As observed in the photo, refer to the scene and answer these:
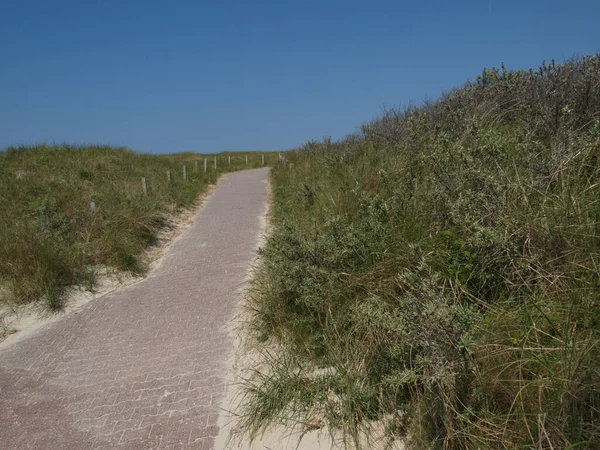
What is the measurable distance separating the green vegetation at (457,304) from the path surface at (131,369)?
24.3 inches

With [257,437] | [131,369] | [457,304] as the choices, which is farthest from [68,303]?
[457,304]

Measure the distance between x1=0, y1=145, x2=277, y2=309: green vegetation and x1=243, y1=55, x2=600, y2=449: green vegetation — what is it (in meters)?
3.44

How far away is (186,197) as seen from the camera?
13.5m

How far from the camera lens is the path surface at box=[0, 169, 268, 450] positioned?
3889 millimetres

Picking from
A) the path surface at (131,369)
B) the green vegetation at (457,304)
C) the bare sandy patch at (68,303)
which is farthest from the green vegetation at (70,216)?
the green vegetation at (457,304)

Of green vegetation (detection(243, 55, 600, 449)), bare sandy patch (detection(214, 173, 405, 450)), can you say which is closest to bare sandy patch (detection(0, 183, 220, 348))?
green vegetation (detection(243, 55, 600, 449))

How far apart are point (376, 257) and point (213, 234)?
6.13 meters

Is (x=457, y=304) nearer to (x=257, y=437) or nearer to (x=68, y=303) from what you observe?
(x=257, y=437)

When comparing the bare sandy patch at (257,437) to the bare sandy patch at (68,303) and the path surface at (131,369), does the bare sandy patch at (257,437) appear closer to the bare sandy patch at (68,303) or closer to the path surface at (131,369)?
the path surface at (131,369)

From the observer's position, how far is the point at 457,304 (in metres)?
3.44

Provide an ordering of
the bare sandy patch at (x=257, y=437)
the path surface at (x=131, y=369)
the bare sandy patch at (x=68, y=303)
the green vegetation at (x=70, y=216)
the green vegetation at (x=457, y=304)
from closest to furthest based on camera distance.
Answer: the green vegetation at (x=457, y=304) < the bare sandy patch at (x=257, y=437) < the path surface at (x=131, y=369) < the bare sandy patch at (x=68, y=303) < the green vegetation at (x=70, y=216)

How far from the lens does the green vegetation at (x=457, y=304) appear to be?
2.54m

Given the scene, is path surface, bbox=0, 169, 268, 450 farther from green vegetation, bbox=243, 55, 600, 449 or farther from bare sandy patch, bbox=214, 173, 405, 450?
green vegetation, bbox=243, 55, 600, 449

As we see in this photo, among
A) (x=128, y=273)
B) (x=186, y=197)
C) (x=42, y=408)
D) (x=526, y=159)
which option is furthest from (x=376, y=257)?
(x=186, y=197)
